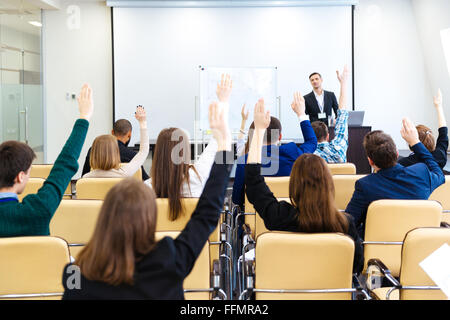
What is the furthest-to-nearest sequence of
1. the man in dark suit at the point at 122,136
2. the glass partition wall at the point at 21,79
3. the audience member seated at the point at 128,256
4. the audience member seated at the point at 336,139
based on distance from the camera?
the glass partition wall at the point at 21,79 → the man in dark suit at the point at 122,136 → the audience member seated at the point at 336,139 → the audience member seated at the point at 128,256

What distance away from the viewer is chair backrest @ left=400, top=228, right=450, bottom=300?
6.80 ft

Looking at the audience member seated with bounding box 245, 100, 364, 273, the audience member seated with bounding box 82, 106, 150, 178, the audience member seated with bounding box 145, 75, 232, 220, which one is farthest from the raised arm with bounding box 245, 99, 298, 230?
the audience member seated with bounding box 82, 106, 150, 178

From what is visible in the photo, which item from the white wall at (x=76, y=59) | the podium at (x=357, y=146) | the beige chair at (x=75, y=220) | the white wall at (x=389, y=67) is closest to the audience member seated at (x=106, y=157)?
the beige chair at (x=75, y=220)

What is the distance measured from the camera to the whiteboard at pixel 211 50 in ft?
27.8

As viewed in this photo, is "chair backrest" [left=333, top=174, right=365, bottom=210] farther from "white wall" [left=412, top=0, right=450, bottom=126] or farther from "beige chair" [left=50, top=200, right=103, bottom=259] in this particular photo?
"white wall" [left=412, top=0, right=450, bottom=126]

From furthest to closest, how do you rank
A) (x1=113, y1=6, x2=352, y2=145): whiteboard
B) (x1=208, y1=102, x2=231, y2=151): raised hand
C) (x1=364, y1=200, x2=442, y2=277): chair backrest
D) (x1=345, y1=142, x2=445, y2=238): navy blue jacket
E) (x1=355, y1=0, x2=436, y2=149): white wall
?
(x1=355, y1=0, x2=436, y2=149): white wall, (x1=113, y1=6, x2=352, y2=145): whiteboard, (x1=345, y1=142, x2=445, y2=238): navy blue jacket, (x1=364, y1=200, x2=442, y2=277): chair backrest, (x1=208, y1=102, x2=231, y2=151): raised hand

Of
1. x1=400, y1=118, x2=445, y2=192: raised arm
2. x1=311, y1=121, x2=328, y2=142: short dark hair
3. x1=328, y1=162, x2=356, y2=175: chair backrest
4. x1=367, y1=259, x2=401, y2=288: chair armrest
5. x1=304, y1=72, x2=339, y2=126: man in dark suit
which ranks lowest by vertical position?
x1=367, y1=259, x2=401, y2=288: chair armrest

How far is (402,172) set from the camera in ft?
9.75

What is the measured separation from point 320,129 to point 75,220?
8.59ft

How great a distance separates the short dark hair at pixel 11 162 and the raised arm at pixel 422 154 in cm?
234

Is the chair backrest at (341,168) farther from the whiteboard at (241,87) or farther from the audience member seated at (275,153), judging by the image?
the whiteboard at (241,87)

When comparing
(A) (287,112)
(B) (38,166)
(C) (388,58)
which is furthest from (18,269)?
(C) (388,58)

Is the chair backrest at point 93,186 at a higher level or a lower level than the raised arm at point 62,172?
lower

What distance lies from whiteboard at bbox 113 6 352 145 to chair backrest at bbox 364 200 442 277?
5864mm
